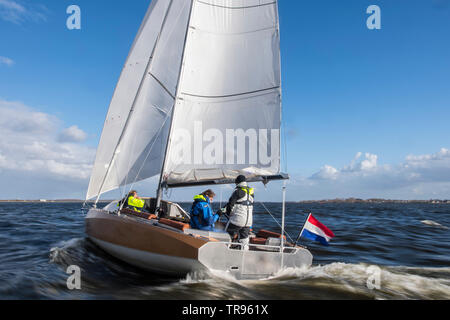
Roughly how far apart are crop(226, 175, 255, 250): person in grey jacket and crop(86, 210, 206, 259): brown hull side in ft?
4.06

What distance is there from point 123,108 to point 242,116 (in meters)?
4.13

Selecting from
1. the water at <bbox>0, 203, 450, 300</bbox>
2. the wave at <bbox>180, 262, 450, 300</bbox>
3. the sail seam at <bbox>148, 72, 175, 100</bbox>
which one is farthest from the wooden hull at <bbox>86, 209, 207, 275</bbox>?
the sail seam at <bbox>148, 72, 175, 100</bbox>

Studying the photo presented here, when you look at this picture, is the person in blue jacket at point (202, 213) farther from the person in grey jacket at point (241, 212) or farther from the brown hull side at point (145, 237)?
the brown hull side at point (145, 237)

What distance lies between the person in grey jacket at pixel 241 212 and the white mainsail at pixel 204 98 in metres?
1.46

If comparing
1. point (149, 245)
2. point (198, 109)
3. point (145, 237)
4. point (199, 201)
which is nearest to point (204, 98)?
point (198, 109)

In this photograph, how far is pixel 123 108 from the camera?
1021 centimetres

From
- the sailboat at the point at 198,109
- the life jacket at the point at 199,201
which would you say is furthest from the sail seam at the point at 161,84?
the life jacket at the point at 199,201

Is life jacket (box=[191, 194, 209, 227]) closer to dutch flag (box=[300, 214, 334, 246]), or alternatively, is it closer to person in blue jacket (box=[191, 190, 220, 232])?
person in blue jacket (box=[191, 190, 220, 232])

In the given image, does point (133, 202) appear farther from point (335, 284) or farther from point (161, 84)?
point (335, 284)

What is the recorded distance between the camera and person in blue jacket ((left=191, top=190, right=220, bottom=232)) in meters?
6.98

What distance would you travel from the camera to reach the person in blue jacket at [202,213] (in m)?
6.98

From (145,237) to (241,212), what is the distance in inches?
83.4

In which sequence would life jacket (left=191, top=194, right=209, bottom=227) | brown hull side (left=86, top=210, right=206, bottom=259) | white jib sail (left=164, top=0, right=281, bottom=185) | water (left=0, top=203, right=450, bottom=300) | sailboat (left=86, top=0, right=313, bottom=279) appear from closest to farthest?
water (left=0, top=203, right=450, bottom=300) → brown hull side (left=86, top=210, right=206, bottom=259) → life jacket (left=191, top=194, right=209, bottom=227) → sailboat (left=86, top=0, right=313, bottom=279) → white jib sail (left=164, top=0, right=281, bottom=185)
